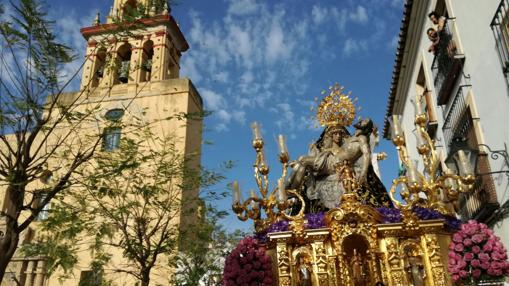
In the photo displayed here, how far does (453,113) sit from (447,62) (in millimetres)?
1339

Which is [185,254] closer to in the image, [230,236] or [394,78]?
[230,236]

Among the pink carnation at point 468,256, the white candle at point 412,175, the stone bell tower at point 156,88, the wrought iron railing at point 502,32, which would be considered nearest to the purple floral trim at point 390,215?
the white candle at point 412,175

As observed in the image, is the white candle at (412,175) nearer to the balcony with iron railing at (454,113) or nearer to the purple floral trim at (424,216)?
the purple floral trim at (424,216)

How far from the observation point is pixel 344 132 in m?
10.0

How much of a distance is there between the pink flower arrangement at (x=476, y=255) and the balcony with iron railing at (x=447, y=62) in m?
4.98

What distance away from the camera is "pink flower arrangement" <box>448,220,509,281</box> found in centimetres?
702

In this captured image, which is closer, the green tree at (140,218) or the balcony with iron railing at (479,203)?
the balcony with iron railing at (479,203)

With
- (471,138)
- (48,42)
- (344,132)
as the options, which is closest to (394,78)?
(471,138)

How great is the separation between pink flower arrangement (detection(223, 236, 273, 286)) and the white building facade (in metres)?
4.21

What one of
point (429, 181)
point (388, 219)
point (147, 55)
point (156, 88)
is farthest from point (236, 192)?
point (147, 55)

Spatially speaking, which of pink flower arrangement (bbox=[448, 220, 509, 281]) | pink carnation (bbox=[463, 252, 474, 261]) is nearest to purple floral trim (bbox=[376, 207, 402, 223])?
pink flower arrangement (bbox=[448, 220, 509, 281])

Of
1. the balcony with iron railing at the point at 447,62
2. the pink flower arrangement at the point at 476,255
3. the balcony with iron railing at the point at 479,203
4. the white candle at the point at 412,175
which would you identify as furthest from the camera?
the balcony with iron railing at the point at 447,62

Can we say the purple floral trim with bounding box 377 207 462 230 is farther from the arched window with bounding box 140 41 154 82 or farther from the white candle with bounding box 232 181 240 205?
the arched window with bounding box 140 41 154 82

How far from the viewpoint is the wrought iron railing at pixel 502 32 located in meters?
8.64
